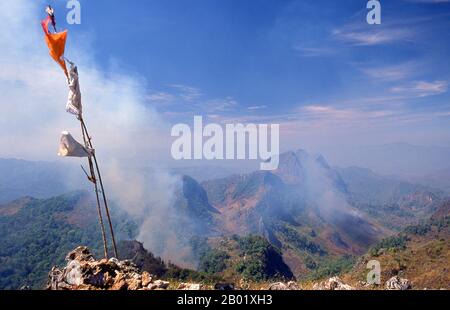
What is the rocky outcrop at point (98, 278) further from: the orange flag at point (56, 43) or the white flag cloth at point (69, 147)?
the orange flag at point (56, 43)

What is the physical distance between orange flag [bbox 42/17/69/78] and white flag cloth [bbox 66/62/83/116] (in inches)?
14.9

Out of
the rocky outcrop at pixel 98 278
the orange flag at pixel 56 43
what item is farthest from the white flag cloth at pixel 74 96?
the rocky outcrop at pixel 98 278

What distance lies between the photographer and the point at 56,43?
30.9 ft

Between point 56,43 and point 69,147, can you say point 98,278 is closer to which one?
point 69,147

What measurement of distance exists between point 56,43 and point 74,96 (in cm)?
155

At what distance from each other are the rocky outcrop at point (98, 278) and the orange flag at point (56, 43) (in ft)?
19.1

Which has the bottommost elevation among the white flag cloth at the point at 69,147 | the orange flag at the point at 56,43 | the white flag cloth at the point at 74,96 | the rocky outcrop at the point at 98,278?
the rocky outcrop at the point at 98,278

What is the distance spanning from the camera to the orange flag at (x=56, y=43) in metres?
9.33

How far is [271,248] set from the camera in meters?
154

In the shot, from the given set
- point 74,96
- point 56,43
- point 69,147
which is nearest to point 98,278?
point 69,147
